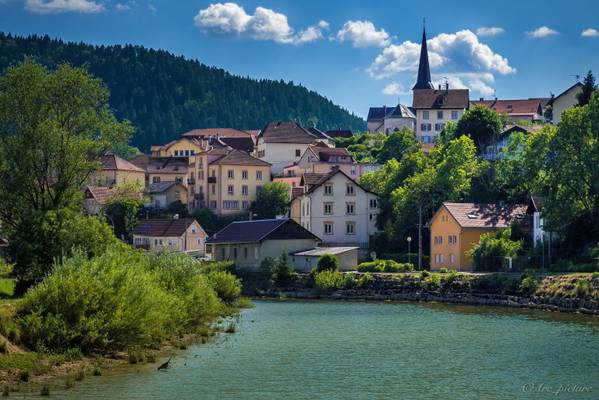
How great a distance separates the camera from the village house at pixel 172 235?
362 ft

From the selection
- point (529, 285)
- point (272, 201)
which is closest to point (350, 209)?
point (272, 201)

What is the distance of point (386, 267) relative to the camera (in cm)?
8625

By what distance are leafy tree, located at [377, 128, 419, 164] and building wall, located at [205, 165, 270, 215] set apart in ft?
63.0

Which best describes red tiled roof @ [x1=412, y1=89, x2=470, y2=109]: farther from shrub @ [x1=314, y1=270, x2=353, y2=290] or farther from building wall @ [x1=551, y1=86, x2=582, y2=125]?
shrub @ [x1=314, y1=270, x2=353, y2=290]

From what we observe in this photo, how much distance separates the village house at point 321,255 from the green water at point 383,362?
28584 mm

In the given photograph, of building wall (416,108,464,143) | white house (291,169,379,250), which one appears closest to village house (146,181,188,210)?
white house (291,169,379,250)

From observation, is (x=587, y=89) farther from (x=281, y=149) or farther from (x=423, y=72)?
(x=423, y=72)

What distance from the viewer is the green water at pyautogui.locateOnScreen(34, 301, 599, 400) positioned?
3331cm

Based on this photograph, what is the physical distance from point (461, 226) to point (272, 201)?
3909 cm

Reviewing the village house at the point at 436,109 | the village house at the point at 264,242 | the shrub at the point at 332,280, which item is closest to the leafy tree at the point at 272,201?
the village house at the point at 264,242

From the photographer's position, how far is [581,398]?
3177 cm

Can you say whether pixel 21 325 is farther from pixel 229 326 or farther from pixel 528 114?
pixel 528 114

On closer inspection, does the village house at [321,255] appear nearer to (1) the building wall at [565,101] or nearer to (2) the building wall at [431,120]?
(1) the building wall at [565,101]

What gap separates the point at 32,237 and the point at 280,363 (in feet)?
60.2
